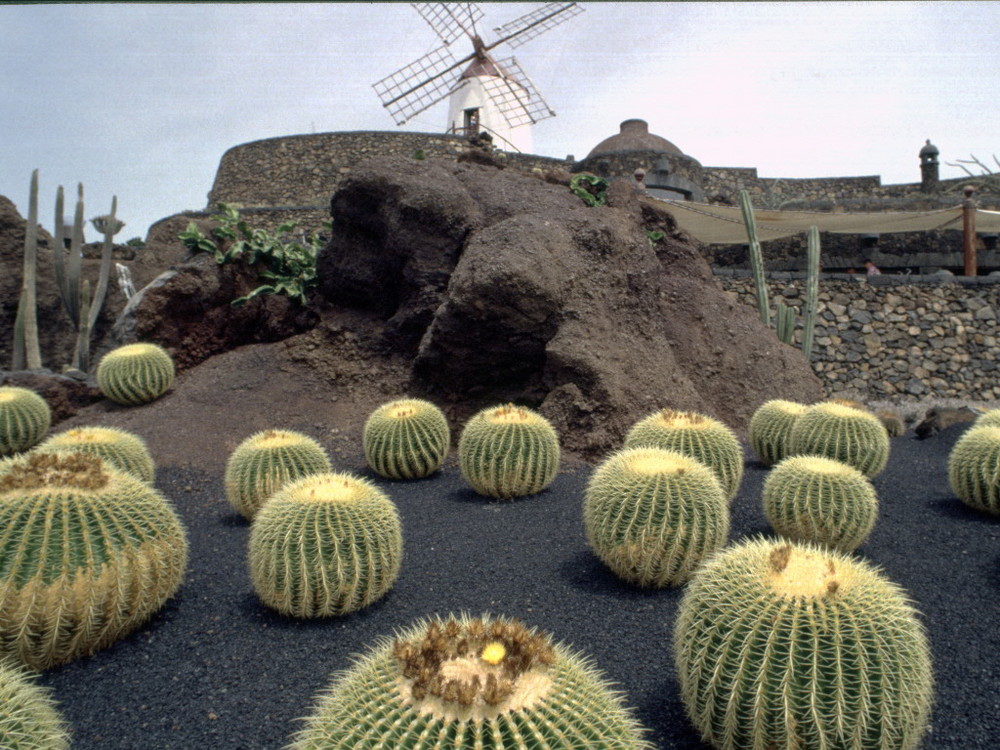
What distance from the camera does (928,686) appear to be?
101 inches

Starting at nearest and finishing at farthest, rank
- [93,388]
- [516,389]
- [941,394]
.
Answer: [516,389] → [93,388] → [941,394]

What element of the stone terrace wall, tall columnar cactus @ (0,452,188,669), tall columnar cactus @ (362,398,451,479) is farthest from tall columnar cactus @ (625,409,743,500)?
the stone terrace wall

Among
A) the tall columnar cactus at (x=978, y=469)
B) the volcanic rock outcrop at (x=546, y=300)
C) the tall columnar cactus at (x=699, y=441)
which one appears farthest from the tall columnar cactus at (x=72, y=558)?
the tall columnar cactus at (x=978, y=469)

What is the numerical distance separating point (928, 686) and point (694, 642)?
31.2 inches

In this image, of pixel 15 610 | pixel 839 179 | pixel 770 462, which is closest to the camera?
pixel 15 610

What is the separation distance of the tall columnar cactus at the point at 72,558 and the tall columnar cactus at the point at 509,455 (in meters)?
2.58

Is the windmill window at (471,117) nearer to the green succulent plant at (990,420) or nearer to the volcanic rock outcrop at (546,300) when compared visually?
the volcanic rock outcrop at (546,300)

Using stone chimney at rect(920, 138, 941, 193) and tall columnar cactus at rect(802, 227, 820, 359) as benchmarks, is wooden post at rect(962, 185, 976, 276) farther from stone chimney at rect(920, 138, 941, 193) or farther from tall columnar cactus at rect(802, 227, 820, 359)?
stone chimney at rect(920, 138, 941, 193)

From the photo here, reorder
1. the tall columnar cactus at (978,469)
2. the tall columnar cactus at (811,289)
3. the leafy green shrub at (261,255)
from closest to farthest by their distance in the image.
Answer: the tall columnar cactus at (978,469)
the leafy green shrub at (261,255)
the tall columnar cactus at (811,289)

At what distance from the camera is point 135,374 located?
8.82 metres

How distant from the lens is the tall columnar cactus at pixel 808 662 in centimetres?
240

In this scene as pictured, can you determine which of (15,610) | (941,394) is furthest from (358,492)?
(941,394)

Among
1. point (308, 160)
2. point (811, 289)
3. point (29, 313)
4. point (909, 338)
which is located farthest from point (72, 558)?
point (308, 160)

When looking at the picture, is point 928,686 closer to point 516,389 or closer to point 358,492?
point 358,492
